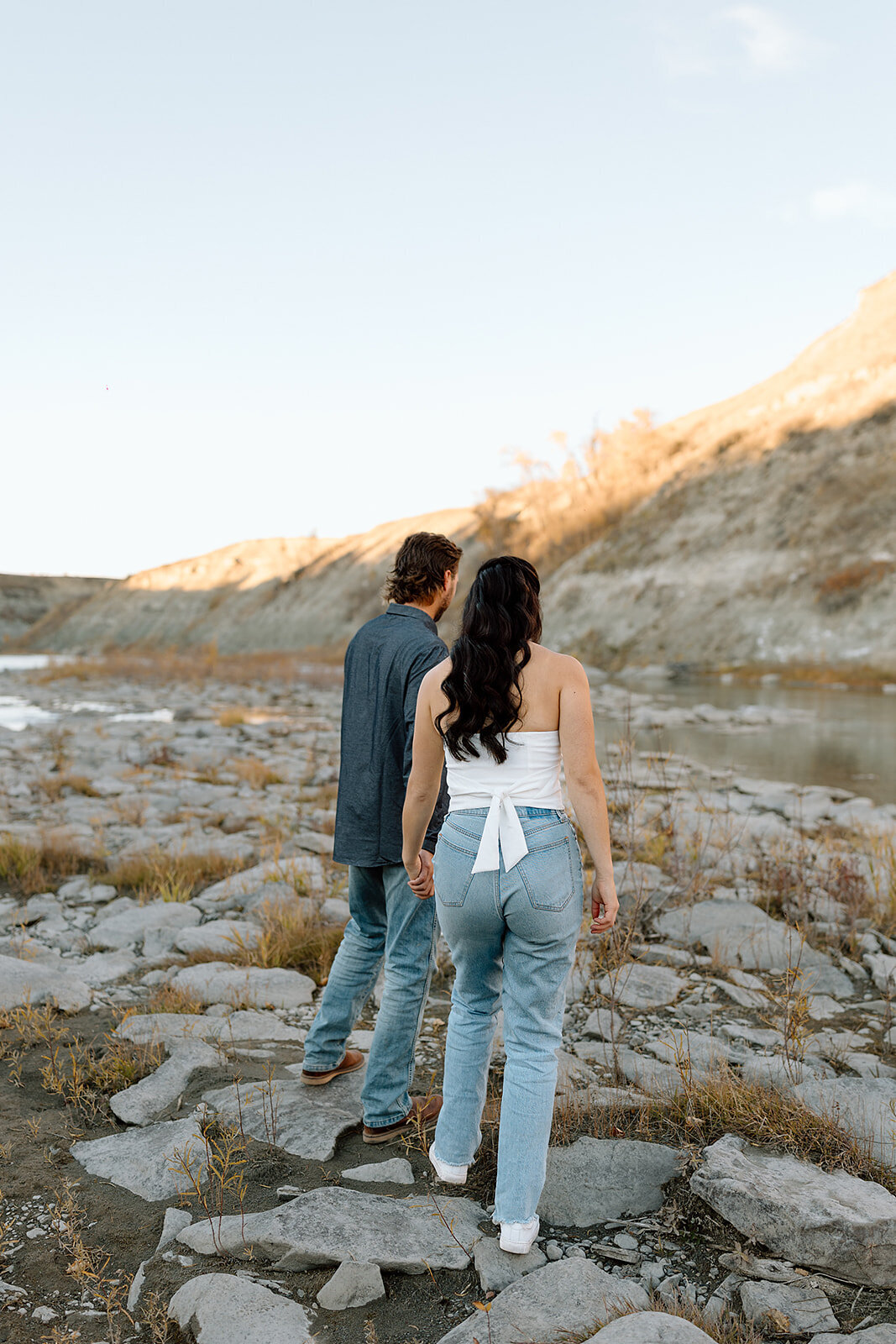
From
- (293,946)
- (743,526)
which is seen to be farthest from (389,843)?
(743,526)

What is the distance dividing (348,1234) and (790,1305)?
1.20m

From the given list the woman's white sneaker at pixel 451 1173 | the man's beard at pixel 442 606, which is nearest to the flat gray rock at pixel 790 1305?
the woman's white sneaker at pixel 451 1173

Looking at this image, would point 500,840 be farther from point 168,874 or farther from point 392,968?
point 168,874

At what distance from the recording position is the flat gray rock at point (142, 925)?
5.55m

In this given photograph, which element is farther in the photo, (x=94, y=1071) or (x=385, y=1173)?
(x=94, y=1071)

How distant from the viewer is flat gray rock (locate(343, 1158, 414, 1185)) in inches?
117

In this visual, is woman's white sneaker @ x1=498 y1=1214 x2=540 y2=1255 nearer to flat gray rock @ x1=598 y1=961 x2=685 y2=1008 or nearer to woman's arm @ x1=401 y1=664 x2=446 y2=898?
woman's arm @ x1=401 y1=664 x2=446 y2=898

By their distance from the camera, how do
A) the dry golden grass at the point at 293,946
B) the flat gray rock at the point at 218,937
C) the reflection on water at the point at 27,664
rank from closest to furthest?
the dry golden grass at the point at 293,946, the flat gray rock at the point at 218,937, the reflection on water at the point at 27,664

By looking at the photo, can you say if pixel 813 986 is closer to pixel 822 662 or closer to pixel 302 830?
pixel 302 830

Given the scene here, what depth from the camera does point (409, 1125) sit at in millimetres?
3293

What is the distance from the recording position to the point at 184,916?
19.3 ft

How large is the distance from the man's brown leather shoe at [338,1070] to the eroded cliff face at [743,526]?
19.0m

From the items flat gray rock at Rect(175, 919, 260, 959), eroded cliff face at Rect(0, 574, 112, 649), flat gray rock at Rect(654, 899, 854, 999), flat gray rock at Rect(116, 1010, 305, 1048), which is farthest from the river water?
eroded cliff face at Rect(0, 574, 112, 649)

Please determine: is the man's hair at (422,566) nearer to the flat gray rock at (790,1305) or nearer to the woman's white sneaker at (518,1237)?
the woman's white sneaker at (518,1237)
